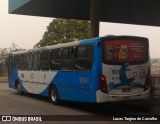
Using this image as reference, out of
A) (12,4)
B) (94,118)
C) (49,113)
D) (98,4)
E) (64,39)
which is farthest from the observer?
(64,39)

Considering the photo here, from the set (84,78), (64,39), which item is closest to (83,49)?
(84,78)

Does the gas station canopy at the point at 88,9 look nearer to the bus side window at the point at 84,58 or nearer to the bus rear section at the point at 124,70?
the bus side window at the point at 84,58

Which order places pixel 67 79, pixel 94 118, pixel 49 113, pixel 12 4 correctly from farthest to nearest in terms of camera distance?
1. pixel 12 4
2. pixel 67 79
3. pixel 49 113
4. pixel 94 118

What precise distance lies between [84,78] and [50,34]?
4966cm

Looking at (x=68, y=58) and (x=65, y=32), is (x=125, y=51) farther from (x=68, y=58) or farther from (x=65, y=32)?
(x=65, y=32)

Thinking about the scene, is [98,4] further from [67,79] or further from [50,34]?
[50,34]

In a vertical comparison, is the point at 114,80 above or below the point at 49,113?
above

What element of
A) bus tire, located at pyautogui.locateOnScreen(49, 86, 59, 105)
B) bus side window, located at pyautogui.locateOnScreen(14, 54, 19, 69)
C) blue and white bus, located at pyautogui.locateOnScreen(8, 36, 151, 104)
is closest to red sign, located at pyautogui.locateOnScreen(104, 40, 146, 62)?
blue and white bus, located at pyautogui.locateOnScreen(8, 36, 151, 104)

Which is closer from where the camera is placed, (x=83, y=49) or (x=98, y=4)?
(x=83, y=49)

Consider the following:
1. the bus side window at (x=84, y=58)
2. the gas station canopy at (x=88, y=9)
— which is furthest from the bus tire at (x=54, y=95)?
the gas station canopy at (x=88, y=9)

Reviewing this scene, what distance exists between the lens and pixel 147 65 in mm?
15461

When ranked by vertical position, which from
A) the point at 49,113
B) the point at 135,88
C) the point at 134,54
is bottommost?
the point at 49,113

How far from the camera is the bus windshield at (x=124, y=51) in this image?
1466 centimetres

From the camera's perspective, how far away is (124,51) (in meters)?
14.9
